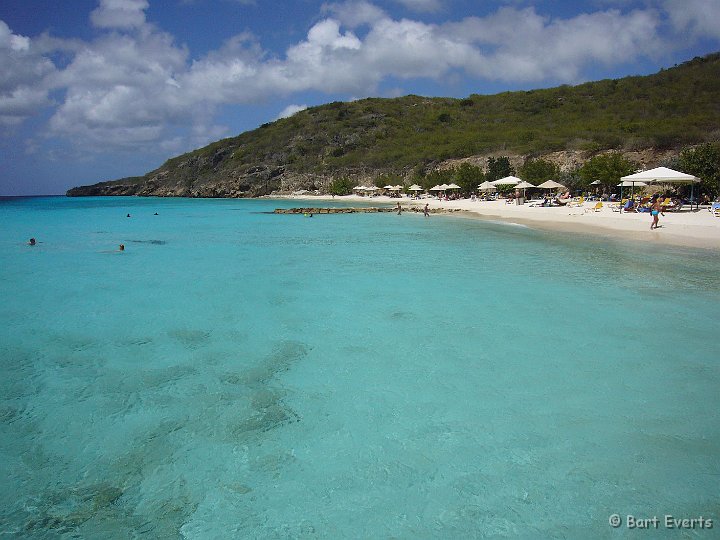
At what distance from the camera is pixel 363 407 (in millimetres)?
5676

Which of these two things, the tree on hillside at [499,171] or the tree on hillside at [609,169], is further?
the tree on hillside at [499,171]

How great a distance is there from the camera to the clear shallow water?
3.86 meters

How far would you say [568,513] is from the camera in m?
3.74

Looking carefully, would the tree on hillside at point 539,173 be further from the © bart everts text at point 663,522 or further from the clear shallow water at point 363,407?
the © bart everts text at point 663,522

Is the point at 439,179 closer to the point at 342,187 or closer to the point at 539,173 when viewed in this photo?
the point at 539,173

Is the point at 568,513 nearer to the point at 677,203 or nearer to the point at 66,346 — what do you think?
the point at 66,346

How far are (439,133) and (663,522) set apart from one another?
327 ft

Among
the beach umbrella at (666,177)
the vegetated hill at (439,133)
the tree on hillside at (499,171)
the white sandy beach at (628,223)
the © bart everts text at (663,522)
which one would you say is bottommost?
the © bart everts text at (663,522)

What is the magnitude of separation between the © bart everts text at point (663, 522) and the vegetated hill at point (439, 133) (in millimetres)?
56030

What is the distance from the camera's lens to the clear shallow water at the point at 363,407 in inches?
152

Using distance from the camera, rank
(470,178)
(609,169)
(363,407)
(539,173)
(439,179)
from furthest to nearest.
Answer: (439,179) < (470,178) < (539,173) < (609,169) < (363,407)

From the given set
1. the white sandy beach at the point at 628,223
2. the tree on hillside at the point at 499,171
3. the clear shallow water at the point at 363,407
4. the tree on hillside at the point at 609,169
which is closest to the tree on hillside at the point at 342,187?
the tree on hillside at the point at 499,171

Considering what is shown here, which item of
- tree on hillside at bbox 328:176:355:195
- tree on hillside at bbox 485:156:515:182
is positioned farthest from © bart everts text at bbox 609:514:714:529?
tree on hillside at bbox 328:176:355:195

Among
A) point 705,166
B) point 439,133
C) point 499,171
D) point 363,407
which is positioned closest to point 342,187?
point 439,133
